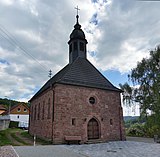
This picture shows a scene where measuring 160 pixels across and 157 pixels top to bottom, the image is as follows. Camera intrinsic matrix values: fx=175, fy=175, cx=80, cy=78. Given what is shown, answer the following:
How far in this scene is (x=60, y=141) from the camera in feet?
49.2

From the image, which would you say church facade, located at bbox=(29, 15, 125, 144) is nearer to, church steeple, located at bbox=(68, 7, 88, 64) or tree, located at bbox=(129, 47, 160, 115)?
church steeple, located at bbox=(68, 7, 88, 64)

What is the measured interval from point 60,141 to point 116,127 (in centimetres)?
657

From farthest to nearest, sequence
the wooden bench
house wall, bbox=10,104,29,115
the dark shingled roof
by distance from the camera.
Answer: house wall, bbox=10,104,29,115, the dark shingled roof, the wooden bench

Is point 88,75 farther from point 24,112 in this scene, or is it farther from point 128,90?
point 24,112

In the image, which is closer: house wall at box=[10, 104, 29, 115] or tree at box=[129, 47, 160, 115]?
tree at box=[129, 47, 160, 115]

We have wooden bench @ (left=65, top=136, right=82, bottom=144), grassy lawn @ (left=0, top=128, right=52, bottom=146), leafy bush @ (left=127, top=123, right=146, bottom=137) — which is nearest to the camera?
wooden bench @ (left=65, top=136, right=82, bottom=144)

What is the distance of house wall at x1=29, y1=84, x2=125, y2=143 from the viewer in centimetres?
1549

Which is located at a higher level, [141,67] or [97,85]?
[141,67]

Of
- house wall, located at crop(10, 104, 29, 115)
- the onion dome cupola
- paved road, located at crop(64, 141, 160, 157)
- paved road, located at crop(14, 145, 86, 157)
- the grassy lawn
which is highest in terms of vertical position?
the onion dome cupola

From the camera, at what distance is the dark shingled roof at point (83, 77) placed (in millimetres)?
17177

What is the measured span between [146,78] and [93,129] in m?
11.1

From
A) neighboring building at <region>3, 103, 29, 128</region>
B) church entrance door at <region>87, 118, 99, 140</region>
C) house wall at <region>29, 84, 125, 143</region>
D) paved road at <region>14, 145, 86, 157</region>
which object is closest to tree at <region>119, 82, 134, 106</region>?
house wall at <region>29, 84, 125, 143</region>

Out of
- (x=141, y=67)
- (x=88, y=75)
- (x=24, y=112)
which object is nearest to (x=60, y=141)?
(x=88, y=75)

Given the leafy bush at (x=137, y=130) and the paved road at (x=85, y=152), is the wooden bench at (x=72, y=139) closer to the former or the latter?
the paved road at (x=85, y=152)
